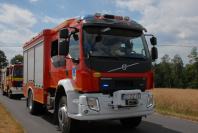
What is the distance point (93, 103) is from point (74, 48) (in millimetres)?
1613

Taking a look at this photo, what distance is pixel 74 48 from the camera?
1088 cm

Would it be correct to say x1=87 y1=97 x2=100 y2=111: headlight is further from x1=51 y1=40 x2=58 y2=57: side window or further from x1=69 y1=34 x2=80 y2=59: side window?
x1=51 y1=40 x2=58 y2=57: side window

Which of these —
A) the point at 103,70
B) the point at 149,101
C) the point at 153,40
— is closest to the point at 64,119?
the point at 103,70

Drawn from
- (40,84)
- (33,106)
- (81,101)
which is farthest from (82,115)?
(33,106)

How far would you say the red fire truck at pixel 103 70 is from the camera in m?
10.3

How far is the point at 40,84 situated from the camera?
48.1 ft

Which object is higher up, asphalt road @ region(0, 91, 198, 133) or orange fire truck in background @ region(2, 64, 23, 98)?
orange fire truck in background @ region(2, 64, 23, 98)

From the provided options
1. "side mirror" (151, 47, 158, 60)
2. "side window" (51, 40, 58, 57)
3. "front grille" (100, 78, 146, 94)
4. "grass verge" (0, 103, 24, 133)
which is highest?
"side window" (51, 40, 58, 57)

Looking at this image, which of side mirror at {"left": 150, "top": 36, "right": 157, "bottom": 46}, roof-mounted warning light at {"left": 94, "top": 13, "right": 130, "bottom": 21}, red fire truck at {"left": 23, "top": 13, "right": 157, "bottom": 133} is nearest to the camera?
red fire truck at {"left": 23, "top": 13, "right": 157, "bottom": 133}

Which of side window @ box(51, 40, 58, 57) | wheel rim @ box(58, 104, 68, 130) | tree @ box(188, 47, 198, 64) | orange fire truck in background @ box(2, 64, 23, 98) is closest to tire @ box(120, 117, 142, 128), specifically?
wheel rim @ box(58, 104, 68, 130)

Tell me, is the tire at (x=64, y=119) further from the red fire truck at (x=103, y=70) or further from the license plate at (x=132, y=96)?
the license plate at (x=132, y=96)

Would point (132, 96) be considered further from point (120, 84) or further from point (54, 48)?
point (54, 48)

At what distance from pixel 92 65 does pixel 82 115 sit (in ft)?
4.13

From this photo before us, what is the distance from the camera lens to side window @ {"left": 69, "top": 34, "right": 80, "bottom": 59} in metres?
10.6
